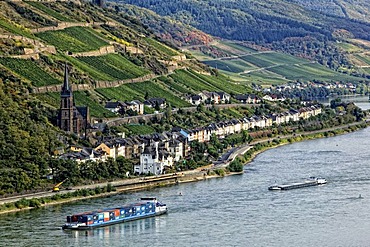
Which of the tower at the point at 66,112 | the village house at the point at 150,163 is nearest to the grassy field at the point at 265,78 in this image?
the tower at the point at 66,112

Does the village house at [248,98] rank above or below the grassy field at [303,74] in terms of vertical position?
below

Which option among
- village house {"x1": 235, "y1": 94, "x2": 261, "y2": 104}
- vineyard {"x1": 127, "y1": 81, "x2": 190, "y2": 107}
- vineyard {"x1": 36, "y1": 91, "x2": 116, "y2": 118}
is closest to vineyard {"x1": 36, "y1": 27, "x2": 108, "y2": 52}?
vineyard {"x1": 127, "y1": 81, "x2": 190, "y2": 107}

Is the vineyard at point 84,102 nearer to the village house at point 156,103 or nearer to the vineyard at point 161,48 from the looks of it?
the village house at point 156,103

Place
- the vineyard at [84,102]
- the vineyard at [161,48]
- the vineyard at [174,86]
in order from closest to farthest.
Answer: the vineyard at [84,102] < the vineyard at [174,86] < the vineyard at [161,48]

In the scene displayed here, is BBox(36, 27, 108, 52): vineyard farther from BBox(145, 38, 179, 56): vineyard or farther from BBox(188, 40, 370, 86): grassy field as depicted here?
BBox(188, 40, 370, 86): grassy field

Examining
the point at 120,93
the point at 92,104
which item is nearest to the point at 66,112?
the point at 92,104

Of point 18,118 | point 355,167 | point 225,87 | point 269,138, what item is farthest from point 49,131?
point 225,87

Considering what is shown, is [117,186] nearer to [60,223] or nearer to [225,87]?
[60,223]
